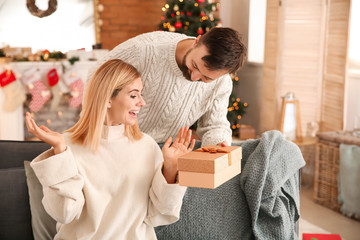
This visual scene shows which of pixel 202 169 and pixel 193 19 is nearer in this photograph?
pixel 202 169

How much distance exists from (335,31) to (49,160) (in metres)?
3.28

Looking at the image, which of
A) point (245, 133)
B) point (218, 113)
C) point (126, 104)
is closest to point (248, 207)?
point (218, 113)

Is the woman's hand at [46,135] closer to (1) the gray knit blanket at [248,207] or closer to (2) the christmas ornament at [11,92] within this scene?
(1) the gray knit blanket at [248,207]

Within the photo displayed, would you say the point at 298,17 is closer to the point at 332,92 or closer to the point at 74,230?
the point at 332,92

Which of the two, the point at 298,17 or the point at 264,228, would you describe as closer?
the point at 264,228

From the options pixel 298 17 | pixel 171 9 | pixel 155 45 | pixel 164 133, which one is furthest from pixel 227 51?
pixel 171 9

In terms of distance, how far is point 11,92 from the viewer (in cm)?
502

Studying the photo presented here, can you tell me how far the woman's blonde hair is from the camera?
4.94 ft

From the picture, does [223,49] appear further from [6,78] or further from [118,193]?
[6,78]

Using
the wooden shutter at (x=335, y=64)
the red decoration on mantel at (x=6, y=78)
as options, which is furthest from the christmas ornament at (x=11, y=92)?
the wooden shutter at (x=335, y=64)

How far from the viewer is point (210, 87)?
2115 mm

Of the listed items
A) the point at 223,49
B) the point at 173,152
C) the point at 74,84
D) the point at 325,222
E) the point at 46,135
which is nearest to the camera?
the point at 46,135

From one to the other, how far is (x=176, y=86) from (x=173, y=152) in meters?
0.59

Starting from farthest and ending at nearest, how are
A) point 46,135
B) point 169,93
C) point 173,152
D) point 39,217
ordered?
point 169,93 < point 39,217 < point 173,152 < point 46,135
